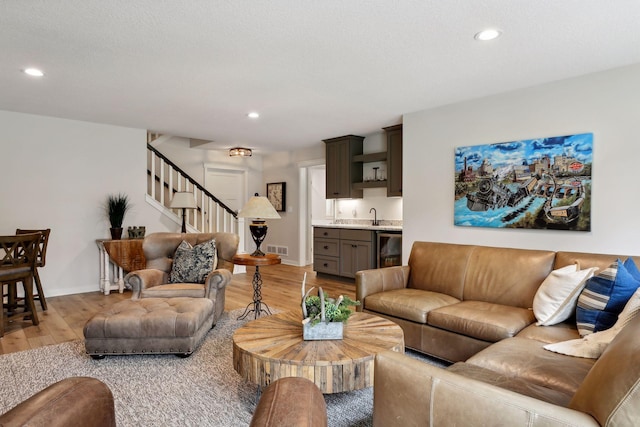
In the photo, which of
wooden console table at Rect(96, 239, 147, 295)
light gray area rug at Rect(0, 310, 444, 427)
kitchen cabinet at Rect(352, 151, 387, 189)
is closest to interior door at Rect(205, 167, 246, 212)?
wooden console table at Rect(96, 239, 147, 295)

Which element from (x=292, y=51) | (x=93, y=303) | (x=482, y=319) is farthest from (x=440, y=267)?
(x=93, y=303)

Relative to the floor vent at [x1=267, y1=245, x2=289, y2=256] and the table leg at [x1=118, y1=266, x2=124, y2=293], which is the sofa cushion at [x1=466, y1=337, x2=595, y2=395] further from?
the floor vent at [x1=267, y1=245, x2=289, y2=256]

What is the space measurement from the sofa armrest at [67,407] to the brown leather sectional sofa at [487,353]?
0.89m

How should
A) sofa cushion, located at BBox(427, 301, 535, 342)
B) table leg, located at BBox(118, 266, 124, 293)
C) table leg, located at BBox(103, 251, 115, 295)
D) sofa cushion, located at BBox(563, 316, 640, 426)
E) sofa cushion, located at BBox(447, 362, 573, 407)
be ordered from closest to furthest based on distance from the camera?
sofa cushion, located at BBox(563, 316, 640, 426), sofa cushion, located at BBox(447, 362, 573, 407), sofa cushion, located at BBox(427, 301, 535, 342), table leg, located at BBox(103, 251, 115, 295), table leg, located at BBox(118, 266, 124, 293)

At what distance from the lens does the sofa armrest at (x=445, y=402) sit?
39.5 inches

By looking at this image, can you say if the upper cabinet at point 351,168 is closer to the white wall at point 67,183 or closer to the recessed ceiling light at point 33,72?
the white wall at point 67,183

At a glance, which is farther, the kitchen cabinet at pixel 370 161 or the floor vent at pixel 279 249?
the floor vent at pixel 279 249

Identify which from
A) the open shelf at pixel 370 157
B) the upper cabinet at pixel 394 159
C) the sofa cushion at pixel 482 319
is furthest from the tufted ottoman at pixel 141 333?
the open shelf at pixel 370 157

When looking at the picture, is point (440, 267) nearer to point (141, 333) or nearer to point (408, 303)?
point (408, 303)

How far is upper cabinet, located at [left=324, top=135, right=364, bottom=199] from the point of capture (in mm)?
5980

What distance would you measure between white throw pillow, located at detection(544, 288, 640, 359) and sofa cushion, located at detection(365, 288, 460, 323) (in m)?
0.97

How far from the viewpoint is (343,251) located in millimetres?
5879

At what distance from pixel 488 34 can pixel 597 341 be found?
78.0 inches

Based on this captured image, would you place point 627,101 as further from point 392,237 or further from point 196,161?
point 196,161
